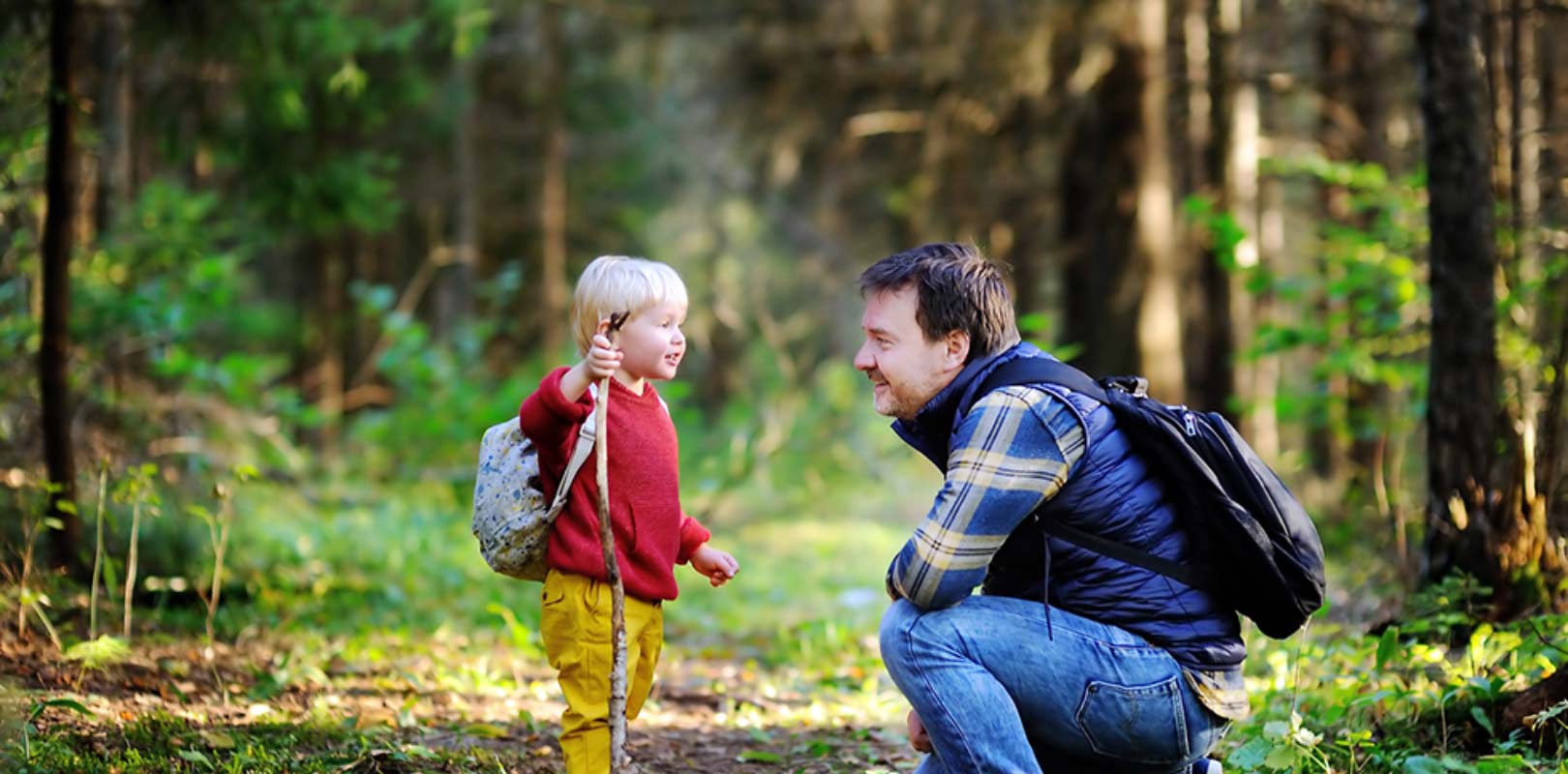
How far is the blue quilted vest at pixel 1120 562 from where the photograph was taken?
304 centimetres

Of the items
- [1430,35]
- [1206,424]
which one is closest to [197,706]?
[1206,424]

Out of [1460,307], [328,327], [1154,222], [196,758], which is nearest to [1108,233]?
[1154,222]

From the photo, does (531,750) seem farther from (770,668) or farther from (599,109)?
(599,109)

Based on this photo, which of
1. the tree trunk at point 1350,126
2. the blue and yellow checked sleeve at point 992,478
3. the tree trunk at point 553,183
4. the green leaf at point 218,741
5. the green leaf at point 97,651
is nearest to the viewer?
the blue and yellow checked sleeve at point 992,478

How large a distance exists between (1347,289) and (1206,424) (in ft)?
15.7

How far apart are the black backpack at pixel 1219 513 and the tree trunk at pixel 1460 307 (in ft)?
7.39

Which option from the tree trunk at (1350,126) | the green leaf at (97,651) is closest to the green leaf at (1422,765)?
the green leaf at (97,651)

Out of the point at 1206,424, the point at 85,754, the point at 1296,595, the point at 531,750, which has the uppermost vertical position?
the point at 1206,424

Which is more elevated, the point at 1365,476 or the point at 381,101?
the point at 381,101

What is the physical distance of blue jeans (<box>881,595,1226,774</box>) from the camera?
2990 mm

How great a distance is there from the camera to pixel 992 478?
295cm

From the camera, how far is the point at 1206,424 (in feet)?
10.1

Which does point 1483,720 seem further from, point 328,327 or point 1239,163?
point 328,327

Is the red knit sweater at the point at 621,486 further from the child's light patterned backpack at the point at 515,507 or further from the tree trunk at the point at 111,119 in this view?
the tree trunk at the point at 111,119
